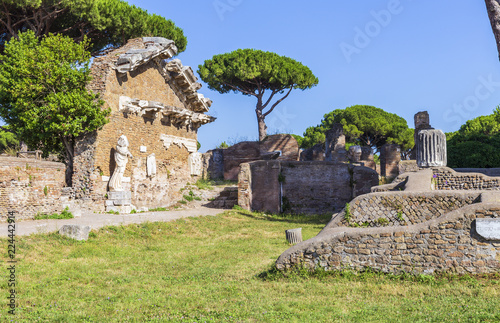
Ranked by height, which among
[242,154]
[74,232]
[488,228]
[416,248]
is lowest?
[74,232]

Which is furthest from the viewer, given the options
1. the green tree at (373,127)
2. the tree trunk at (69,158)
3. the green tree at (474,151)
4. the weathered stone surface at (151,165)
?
the green tree at (373,127)

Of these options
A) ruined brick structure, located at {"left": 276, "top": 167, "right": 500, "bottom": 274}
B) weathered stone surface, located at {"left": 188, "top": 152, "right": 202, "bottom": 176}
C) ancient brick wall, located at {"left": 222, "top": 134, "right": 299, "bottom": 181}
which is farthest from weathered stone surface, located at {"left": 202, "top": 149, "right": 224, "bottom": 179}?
ruined brick structure, located at {"left": 276, "top": 167, "right": 500, "bottom": 274}

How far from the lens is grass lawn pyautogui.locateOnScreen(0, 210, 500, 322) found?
4527 mm

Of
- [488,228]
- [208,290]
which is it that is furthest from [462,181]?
[208,290]

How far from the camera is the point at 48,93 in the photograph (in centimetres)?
1288

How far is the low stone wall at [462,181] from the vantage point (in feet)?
37.6

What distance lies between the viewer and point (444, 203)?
22.3 feet

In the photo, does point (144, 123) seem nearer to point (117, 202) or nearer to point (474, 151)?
point (117, 202)

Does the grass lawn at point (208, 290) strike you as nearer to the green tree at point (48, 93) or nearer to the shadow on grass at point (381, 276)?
the shadow on grass at point (381, 276)

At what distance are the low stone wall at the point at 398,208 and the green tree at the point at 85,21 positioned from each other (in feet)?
54.8

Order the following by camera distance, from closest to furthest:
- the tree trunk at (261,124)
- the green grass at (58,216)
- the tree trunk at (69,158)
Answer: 1. the green grass at (58,216)
2. the tree trunk at (69,158)
3. the tree trunk at (261,124)

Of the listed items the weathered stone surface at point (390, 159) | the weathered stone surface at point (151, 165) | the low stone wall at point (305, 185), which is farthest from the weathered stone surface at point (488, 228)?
the weathered stone surface at point (390, 159)

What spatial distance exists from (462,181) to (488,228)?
22.2ft

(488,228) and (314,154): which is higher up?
(314,154)
